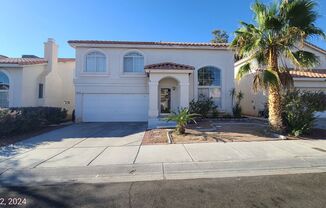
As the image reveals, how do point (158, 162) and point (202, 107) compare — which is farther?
point (202, 107)

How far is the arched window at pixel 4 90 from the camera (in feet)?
54.3

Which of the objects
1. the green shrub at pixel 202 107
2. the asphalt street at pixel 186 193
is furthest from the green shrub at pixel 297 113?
the green shrub at pixel 202 107

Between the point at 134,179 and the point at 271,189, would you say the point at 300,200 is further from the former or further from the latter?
the point at 134,179

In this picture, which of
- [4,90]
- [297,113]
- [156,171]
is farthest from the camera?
[4,90]

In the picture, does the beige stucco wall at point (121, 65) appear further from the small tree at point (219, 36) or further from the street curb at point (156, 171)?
the small tree at point (219, 36)

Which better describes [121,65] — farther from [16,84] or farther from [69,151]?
[69,151]

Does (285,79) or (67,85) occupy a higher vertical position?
(67,85)

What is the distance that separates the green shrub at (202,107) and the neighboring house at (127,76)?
104 cm

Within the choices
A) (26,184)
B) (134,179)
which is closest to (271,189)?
(134,179)

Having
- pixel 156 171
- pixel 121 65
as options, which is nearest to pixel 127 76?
pixel 121 65

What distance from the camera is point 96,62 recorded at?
17.8 m

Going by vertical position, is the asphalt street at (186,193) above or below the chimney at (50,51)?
below

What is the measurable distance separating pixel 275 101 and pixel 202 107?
6607 millimetres

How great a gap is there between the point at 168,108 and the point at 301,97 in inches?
373
